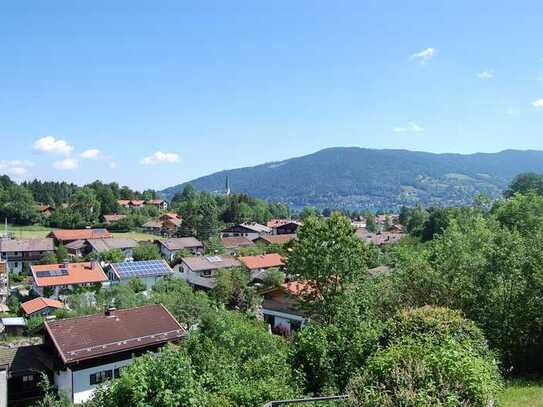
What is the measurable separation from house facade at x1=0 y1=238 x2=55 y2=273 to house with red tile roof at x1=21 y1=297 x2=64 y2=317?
20.7 metres

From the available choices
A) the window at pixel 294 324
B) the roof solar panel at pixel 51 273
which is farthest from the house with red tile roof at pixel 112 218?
the window at pixel 294 324

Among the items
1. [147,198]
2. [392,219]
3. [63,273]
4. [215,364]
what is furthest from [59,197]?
[215,364]

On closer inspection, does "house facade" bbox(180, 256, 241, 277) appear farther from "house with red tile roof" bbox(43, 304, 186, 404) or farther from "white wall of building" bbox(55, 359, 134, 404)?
"white wall of building" bbox(55, 359, 134, 404)

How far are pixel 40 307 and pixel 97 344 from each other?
1935 centimetres

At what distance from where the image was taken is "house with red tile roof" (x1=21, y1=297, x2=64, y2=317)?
1449 inches

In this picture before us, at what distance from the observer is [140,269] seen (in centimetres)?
4738

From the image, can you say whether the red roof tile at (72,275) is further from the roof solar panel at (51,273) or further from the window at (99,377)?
the window at (99,377)

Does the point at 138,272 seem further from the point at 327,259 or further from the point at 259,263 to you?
the point at 327,259

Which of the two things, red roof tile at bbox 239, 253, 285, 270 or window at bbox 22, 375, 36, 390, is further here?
red roof tile at bbox 239, 253, 285, 270

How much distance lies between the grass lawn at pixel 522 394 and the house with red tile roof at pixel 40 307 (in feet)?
115

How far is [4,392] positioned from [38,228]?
248 feet

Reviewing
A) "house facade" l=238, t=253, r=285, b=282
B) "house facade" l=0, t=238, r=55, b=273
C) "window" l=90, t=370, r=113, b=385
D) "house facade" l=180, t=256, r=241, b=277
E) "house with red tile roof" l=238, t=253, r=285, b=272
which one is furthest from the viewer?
"house facade" l=0, t=238, r=55, b=273

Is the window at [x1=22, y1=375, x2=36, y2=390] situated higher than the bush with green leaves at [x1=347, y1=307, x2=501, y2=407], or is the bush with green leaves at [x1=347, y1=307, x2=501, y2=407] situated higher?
the bush with green leaves at [x1=347, y1=307, x2=501, y2=407]

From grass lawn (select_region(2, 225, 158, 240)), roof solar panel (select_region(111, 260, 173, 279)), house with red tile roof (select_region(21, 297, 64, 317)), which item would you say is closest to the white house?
roof solar panel (select_region(111, 260, 173, 279))
